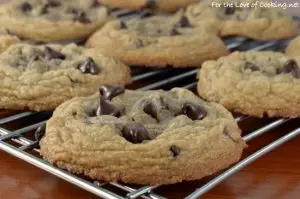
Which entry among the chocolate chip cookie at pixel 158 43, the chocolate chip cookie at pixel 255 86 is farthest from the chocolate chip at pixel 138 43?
the chocolate chip cookie at pixel 255 86

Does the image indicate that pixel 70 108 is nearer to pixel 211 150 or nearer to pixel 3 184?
pixel 3 184

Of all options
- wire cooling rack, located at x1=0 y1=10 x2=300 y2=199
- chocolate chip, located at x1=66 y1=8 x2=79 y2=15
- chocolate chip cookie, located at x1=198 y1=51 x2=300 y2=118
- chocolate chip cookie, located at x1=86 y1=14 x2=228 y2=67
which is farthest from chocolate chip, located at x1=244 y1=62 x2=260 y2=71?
chocolate chip, located at x1=66 y1=8 x2=79 y2=15

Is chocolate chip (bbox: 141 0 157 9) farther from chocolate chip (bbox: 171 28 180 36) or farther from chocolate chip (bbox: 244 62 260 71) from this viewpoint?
chocolate chip (bbox: 244 62 260 71)

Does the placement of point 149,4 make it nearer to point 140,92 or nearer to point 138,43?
point 138,43

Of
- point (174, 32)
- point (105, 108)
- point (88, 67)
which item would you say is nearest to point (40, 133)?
point (105, 108)

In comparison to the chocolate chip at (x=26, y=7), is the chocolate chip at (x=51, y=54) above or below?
below

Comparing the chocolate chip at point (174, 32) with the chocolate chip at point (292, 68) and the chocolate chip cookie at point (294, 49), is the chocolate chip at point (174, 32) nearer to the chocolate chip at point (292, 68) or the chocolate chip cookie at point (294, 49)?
the chocolate chip cookie at point (294, 49)
